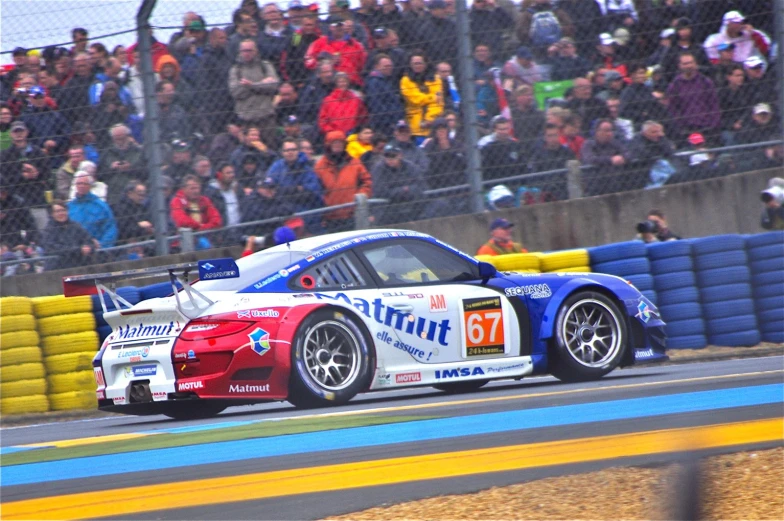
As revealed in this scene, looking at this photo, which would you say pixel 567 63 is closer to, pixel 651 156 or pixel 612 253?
pixel 651 156

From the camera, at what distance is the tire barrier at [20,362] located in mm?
9125

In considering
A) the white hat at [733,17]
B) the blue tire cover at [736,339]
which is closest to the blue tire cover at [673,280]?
the blue tire cover at [736,339]

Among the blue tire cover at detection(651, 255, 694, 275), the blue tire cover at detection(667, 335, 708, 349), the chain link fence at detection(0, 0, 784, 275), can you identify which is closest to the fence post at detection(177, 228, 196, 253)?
the chain link fence at detection(0, 0, 784, 275)

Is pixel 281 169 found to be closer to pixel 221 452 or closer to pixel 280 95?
pixel 280 95

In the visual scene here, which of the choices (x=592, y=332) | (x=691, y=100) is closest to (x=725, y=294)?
(x=691, y=100)

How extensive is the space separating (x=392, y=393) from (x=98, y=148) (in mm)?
3717

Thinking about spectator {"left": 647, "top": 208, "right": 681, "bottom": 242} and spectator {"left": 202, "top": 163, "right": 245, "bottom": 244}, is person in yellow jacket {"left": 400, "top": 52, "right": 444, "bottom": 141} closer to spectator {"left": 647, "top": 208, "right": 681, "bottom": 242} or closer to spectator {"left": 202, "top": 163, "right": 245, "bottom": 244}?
spectator {"left": 202, "top": 163, "right": 245, "bottom": 244}

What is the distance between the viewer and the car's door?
27.0 feet

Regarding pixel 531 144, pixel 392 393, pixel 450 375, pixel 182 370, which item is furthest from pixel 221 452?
pixel 531 144

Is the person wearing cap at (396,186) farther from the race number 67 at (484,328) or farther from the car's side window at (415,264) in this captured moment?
the race number 67 at (484,328)

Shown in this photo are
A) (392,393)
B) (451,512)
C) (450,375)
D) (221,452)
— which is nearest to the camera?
(451,512)

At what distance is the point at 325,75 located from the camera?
37.1ft

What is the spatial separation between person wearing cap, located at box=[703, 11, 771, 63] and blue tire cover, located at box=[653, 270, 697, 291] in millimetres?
3139

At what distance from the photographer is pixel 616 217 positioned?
12.9 meters
